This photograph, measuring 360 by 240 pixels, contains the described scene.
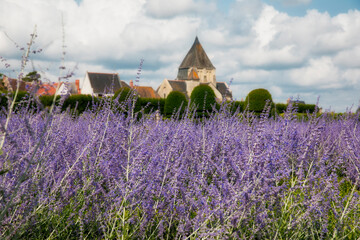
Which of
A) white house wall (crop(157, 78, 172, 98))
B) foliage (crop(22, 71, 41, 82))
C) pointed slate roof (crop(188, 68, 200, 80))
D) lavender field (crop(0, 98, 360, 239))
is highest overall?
pointed slate roof (crop(188, 68, 200, 80))

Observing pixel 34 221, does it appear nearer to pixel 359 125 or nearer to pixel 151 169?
pixel 151 169

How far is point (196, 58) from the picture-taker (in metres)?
73.6

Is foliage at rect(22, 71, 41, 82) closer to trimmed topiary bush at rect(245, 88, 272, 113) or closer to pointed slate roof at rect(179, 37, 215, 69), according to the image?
trimmed topiary bush at rect(245, 88, 272, 113)

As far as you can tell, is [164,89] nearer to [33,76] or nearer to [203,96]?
[203,96]

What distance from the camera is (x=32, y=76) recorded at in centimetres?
178

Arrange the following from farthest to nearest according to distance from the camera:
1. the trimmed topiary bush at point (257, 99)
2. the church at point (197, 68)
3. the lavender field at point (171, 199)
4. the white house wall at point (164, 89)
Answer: the church at point (197, 68) < the white house wall at point (164, 89) < the trimmed topiary bush at point (257, 99) < the lavender field at point (171, 199)

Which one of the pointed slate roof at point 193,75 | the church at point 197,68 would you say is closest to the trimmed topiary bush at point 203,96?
the pointed slate roof at point 193,75

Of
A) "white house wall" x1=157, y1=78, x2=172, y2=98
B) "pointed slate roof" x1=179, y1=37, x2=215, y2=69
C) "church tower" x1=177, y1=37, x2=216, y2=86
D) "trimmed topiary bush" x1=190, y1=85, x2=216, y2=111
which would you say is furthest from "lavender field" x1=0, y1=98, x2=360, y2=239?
"pointed slate roof" x1=179, y1=37, x2=215, y2=69

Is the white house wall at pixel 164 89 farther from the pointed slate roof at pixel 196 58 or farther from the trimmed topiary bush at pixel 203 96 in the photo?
the trimmed topiary bush at pixel 203 96

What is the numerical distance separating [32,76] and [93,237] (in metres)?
1.54

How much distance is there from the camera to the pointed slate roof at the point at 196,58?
73.3 meters

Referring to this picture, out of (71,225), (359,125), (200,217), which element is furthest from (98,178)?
(359,125)

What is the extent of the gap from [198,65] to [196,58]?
1844 millimetres

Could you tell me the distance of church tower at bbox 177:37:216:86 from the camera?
7275cm
